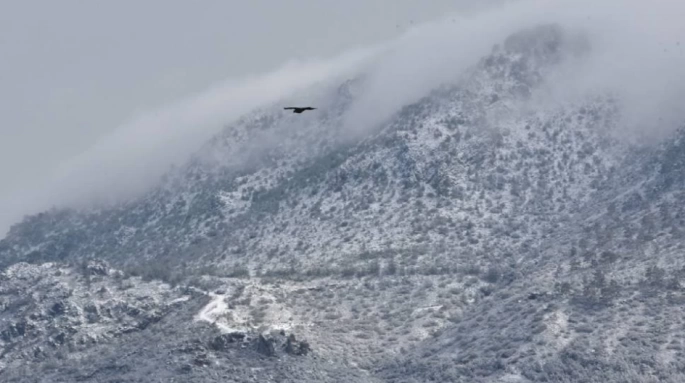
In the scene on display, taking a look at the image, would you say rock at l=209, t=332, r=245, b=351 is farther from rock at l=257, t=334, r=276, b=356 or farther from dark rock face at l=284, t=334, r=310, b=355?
dark rock face at l=284, t=334, r=310, b=355

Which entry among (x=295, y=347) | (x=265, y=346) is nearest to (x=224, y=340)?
(x=265, y=346)

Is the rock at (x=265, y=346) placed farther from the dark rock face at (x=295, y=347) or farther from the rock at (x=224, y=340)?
the rock at (x=224, y=340)

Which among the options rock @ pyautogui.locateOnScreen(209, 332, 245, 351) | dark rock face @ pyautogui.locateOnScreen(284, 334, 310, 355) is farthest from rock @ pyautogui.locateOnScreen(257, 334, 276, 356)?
rock @ pyautogui.locateOnScreen(209, 332, 245, 351)

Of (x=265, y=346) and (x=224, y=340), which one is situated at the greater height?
(x=224, y=340)

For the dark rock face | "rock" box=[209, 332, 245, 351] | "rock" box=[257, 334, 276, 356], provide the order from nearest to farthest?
"rock" box=[257, 334, 276, 356]
the dark rock face
"rock" box=[209, 332, 245, 351]

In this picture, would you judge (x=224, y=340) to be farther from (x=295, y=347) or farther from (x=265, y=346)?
(x=295, y=347)

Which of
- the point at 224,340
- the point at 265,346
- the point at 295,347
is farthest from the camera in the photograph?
the point at 224,340

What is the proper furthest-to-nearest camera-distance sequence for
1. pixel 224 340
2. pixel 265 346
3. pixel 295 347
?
pixel 224 340 → pixel 265 346 → pixel 295 347

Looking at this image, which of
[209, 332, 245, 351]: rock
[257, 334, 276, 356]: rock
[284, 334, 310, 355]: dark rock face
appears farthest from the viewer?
[209, 332, 245, 351]: rock

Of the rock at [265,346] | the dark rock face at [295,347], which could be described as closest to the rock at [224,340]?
the rock at [265,346]

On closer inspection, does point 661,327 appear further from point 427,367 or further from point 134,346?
point 134,346

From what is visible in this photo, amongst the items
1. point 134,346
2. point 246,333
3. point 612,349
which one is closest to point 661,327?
point 612,349
